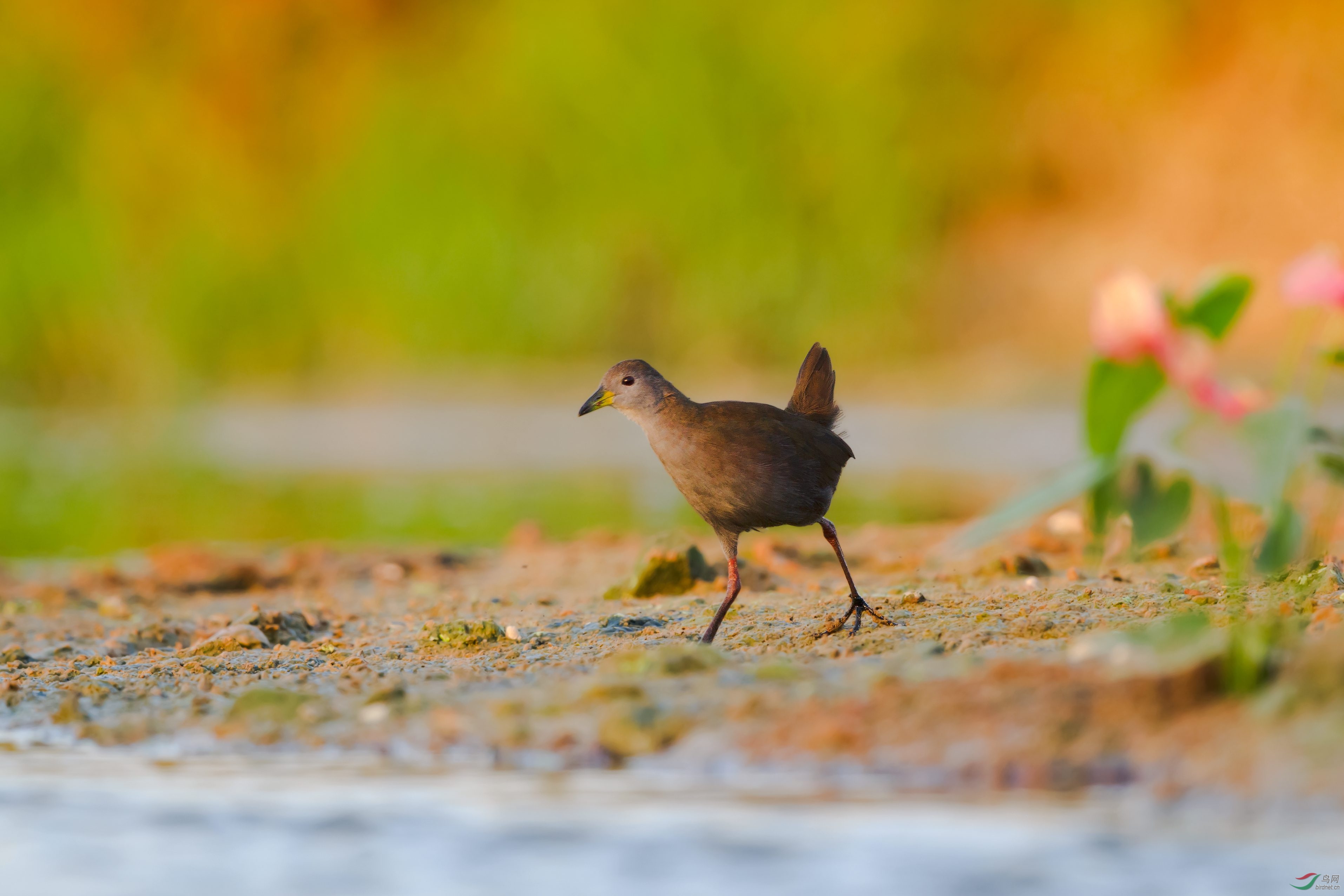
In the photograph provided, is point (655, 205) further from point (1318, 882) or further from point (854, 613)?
point (1318, 882)

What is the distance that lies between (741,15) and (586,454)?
18.9ft

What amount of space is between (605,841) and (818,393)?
2125mm

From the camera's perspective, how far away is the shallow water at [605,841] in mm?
2381

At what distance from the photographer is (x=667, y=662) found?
135 inches

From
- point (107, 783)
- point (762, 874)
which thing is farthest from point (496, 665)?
point (762, 874)

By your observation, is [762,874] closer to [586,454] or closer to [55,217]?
[586,454]

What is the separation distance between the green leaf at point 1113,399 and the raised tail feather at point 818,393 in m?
1.40

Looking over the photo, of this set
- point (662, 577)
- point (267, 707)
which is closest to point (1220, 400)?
point (267, 707)

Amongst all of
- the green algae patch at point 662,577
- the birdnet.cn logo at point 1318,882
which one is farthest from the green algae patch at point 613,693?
the green algae patch at point 662,577

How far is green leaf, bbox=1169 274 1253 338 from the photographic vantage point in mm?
3098

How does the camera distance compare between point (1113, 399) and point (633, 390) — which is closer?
point (1113, 399)

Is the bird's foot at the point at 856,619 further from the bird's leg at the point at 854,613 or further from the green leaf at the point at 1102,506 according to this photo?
the green leaf at the point at 1102,506

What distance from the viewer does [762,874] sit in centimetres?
240

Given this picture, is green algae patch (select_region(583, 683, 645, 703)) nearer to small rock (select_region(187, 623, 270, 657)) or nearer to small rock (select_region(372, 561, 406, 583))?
small rock (select_region(187, 623, 270, 657))
